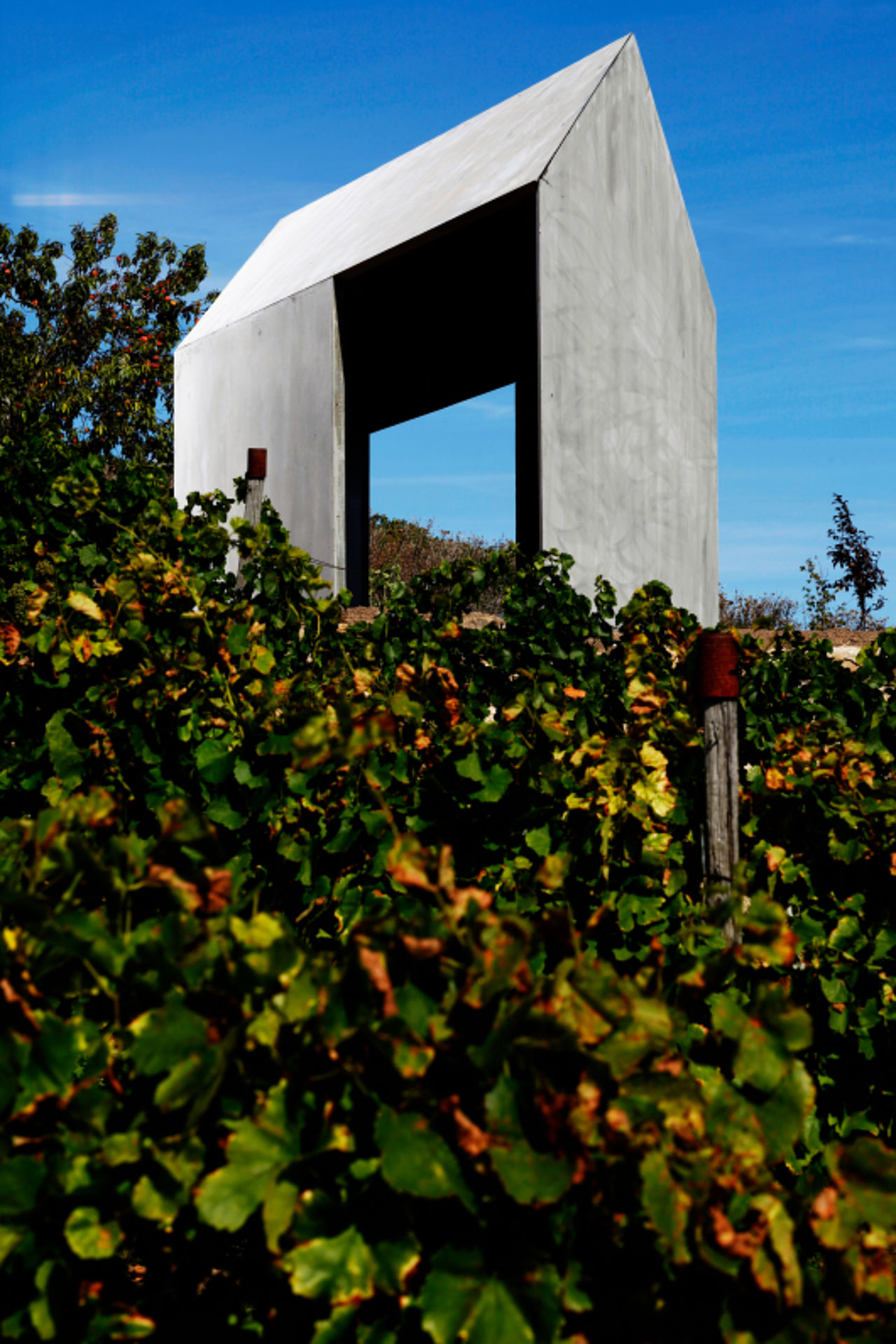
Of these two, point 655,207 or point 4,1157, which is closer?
point 4,1157

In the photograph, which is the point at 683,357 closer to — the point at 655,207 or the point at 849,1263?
the point at 655,207

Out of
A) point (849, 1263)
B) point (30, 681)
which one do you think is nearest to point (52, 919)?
point (849, 1263)

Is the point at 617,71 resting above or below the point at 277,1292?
above

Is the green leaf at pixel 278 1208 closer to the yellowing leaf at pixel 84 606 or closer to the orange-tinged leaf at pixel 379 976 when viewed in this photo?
the orange-tinged leaf at pixel 379 976

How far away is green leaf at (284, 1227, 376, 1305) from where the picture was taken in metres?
1.16

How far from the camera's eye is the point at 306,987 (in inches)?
50.2

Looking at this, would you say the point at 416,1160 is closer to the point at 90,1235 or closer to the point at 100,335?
the point at 90,1235

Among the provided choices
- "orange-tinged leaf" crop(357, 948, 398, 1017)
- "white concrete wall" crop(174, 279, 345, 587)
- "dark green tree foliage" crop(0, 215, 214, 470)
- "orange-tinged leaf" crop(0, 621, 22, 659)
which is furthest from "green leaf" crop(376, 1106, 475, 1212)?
"dark green tree foliage" crop(0, 215, 214, 470)

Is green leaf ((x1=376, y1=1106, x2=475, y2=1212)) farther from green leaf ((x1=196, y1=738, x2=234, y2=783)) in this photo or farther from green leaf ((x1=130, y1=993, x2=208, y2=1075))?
green leaf ((x1=196, y1=738, x2=234, y2=783))

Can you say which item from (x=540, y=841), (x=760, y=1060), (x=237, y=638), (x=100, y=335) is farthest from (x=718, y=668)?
(x=100, y=335)

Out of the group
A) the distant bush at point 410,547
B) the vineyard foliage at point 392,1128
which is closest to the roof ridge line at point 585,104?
the vineyard foliage at point 392,1128

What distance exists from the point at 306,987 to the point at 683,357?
381 inches

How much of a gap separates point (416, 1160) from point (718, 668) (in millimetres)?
1826

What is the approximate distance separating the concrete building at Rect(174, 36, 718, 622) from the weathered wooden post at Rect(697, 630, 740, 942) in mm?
4311
